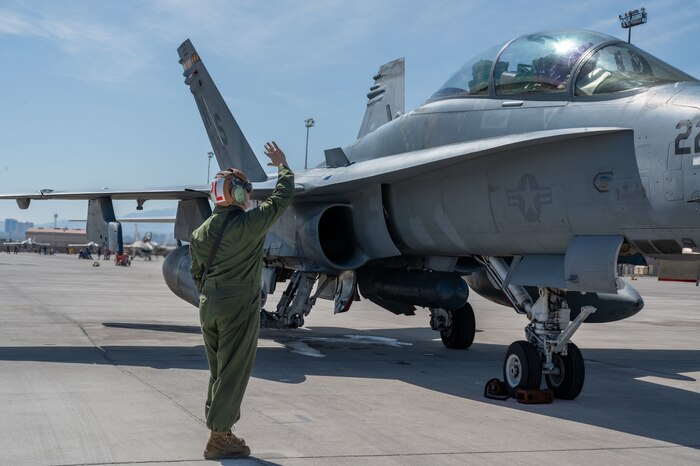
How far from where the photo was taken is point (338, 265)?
9.40 meters

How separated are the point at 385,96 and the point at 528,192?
729 cm

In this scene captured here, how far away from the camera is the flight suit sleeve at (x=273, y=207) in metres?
4.49

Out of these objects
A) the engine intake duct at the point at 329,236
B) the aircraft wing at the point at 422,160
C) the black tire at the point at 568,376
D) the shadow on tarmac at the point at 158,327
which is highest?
the aircraft wing at the point at 422,160

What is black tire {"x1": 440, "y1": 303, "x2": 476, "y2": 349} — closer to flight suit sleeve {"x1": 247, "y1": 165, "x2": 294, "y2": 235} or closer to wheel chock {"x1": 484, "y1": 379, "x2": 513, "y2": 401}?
wheel chock {"x1": 484, "y1": 379, "x2": 513, "y2": 401}

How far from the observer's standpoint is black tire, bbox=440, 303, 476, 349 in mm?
10891

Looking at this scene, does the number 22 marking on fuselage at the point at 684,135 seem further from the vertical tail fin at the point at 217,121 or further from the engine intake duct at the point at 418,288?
the vertical tail fin at the point at 217,121

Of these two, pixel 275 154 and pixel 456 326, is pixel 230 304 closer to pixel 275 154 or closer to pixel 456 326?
pixel 275 154

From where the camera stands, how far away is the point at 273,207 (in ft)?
15.0

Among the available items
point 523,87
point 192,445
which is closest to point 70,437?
point 192,445

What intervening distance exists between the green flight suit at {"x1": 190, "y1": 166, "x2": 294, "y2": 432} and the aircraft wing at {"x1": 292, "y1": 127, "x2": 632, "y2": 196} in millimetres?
2813

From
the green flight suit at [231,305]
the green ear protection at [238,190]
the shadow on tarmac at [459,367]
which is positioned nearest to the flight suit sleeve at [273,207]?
the green flight suit at [231,305]

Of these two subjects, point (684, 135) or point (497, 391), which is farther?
point (497, 391)

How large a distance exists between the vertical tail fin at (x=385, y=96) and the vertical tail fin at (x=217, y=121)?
2355 millimetres

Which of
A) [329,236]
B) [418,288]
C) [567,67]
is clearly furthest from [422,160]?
[329,236]
